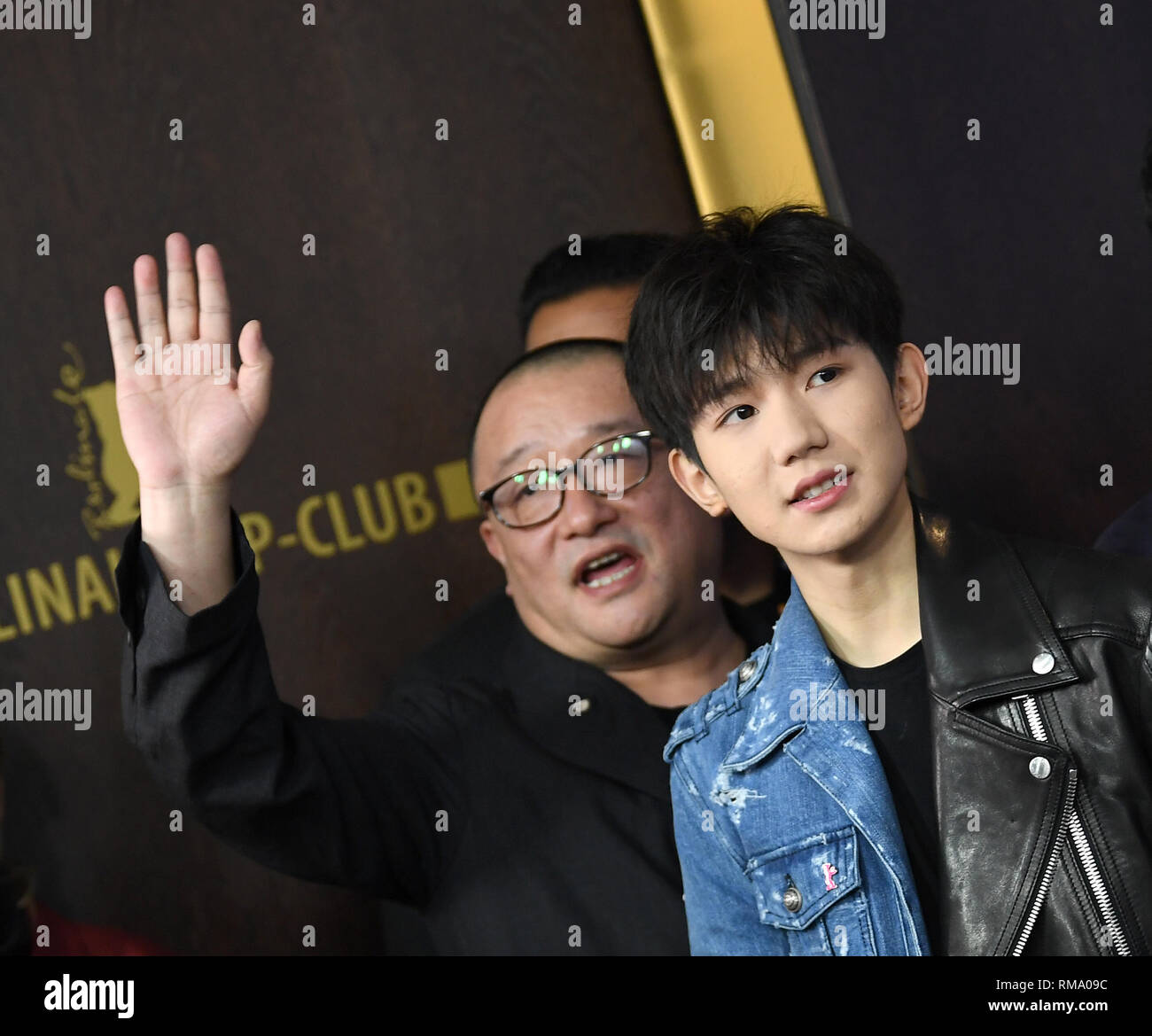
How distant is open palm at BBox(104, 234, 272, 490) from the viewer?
1304 millimetres

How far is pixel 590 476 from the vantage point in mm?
1541

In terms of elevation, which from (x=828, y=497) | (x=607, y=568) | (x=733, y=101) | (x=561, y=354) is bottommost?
(x=828, y=497)

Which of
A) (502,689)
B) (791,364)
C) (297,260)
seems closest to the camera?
(791,364)

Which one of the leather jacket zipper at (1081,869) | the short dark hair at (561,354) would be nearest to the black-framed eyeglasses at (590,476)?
the short dark hair at (561,354)

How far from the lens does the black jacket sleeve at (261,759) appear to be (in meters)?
1.27

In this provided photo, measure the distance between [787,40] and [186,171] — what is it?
0.80 metres

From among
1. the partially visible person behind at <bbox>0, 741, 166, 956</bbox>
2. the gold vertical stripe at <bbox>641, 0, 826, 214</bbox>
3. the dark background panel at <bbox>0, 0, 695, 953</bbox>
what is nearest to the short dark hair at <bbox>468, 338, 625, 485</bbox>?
the dark background panel at <bbox>0, 0, 695, 953</bbox>

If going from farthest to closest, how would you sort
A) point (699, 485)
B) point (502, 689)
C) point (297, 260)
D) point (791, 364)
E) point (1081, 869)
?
point (297, 260) → point (502, 689) → point (699, 485) → point (791, 364) → point (1081, 869)

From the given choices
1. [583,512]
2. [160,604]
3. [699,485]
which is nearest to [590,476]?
[583,512]

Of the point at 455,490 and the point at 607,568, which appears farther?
the point at 455,490

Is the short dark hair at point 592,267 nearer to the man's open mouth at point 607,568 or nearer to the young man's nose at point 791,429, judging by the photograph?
the man's open mouth at point 607,568

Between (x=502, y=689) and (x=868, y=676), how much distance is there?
0.56m

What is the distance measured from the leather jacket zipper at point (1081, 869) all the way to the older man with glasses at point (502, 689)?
485mm

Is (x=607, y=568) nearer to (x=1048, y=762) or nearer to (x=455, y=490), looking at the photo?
(x=455, y=490)
